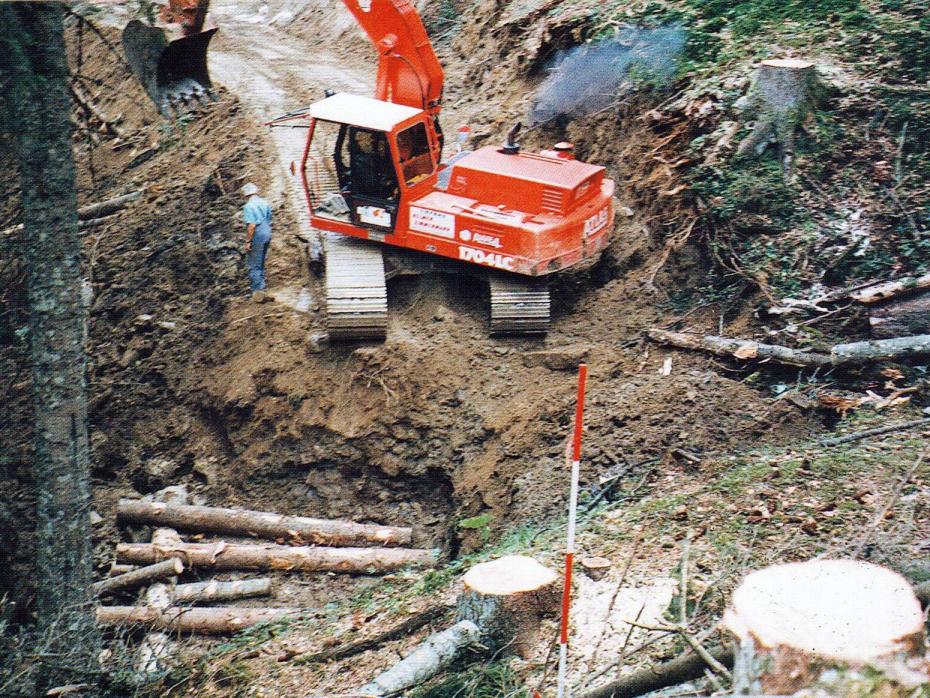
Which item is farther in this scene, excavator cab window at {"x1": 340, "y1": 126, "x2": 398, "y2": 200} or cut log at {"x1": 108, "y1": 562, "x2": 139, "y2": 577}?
excavator cab window at {"x1": 340, "y1": 126, "x2": 398, "y2": 200}

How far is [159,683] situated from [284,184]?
7125 mm

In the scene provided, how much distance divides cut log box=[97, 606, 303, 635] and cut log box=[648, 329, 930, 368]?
4364 mm

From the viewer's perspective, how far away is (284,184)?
11.6 m

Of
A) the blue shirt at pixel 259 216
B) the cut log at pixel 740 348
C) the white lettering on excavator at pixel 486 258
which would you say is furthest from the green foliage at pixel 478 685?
the blue shirt at pixel 259 216

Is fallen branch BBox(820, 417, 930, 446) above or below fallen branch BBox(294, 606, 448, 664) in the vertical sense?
above

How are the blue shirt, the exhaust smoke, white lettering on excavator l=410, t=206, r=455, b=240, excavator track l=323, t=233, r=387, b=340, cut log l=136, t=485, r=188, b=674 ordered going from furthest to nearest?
the exhaust smoke
the blue shirt
white lettering on excavator l=410, t=206, r=455, b=240
excavator track l=323, t=233, r=387, b=340
cut log l=136, t=485, r=188, b=674

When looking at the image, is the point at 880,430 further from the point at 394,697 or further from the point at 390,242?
the point at 390,242

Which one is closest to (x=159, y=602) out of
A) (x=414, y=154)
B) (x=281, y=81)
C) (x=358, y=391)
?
(x=358, y=391)

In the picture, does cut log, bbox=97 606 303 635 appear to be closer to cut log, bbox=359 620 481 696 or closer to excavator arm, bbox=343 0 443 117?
cut log, bbox=359 620 481 696

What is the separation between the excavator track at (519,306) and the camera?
952 cm

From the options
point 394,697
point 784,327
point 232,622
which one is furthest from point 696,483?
point 232,622

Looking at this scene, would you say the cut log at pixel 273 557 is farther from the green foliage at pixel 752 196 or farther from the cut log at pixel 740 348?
the green foliage at pixel 752 196

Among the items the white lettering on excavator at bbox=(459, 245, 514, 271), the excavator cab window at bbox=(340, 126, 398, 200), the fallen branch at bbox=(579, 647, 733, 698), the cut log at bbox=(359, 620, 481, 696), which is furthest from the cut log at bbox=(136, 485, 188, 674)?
the white lettering on excavator at bbox=(459, 245, 514, 271)

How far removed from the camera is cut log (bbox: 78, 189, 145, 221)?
41.1 feet
